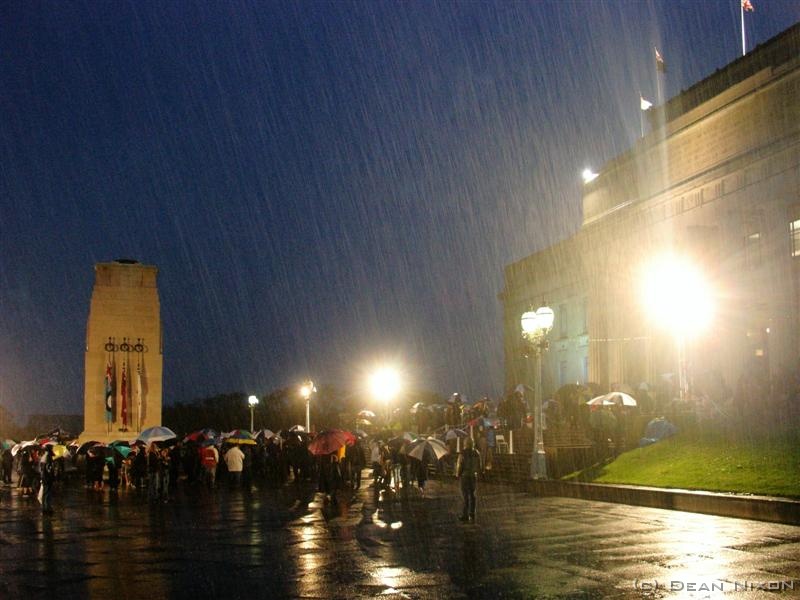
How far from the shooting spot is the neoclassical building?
36.6m

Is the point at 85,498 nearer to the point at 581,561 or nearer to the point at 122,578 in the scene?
the point at 122,578

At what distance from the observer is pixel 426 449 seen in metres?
24.5

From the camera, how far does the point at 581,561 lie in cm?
1240

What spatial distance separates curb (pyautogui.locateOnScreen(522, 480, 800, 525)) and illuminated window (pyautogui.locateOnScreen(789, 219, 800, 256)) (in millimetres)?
16738

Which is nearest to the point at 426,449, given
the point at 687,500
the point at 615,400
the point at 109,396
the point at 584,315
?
the point at 687,500

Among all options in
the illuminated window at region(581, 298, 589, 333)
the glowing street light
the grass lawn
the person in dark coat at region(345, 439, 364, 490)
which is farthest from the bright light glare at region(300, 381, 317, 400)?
the illuminated window at region(581, 298, 589, 333)

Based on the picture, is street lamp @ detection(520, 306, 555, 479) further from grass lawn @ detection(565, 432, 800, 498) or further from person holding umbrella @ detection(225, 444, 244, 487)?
person holding umbrella @ detection(225, 444, 244, 487)

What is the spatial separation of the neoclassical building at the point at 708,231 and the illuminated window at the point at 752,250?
2.0 inches

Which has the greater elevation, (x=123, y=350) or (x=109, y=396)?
(x=123, y=350)

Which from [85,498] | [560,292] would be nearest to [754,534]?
[85,498]

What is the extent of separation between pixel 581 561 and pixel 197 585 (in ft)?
15.8

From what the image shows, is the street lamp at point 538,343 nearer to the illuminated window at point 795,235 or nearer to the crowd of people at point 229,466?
the crowd of people at point 229,466

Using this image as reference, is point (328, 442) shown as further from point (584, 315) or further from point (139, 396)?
point (584, 315)

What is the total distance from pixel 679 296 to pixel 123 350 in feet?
83.1
